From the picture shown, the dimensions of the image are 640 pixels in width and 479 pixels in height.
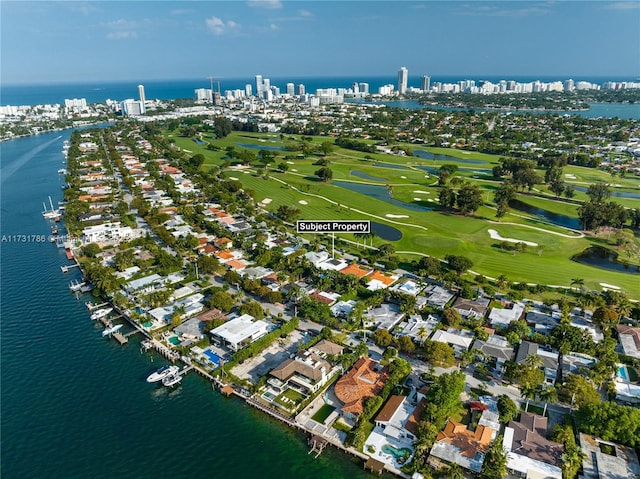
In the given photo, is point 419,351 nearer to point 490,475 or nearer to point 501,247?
point 490,475

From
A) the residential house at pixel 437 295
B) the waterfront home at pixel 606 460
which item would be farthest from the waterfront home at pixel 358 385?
the waterfront home at pixel 606 460

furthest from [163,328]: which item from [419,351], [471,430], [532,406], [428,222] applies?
[428,222]

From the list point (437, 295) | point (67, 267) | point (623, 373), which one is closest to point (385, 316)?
point (437, 295)

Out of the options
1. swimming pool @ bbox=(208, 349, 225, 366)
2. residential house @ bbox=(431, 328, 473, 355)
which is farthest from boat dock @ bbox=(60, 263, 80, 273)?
residential house @ bbox=(431, 328, 473, 355)

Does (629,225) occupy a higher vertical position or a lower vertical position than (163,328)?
higher

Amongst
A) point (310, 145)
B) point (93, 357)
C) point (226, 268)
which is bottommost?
point (93, 357)

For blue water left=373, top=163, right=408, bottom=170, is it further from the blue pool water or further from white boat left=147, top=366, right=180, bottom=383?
white boat left=147, top=366, right=180, bottom=383
